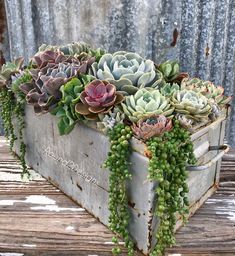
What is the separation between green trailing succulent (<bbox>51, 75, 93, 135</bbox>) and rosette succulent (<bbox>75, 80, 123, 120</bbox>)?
2 centimetres

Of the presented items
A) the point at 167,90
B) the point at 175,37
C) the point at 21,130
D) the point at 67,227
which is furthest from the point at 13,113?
the point at 175,37

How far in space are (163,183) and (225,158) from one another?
570 mm

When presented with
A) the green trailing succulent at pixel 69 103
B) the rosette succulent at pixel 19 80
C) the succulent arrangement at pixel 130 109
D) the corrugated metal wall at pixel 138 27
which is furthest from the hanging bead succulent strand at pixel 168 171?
the corrugated metal wall at pixel 138 27

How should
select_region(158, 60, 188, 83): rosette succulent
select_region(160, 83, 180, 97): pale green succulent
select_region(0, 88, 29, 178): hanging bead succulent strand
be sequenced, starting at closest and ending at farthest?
select_region(160, 83, 180, 97): pale green succulent, select_region(158, 60, 188, 83): rosette succulent, select_region(0, 88, 29, 178): hanging bead succulent strand

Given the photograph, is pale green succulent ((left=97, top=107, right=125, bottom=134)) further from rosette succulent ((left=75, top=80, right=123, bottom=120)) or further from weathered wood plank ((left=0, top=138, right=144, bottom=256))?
weathered wood plank ((left=0, top=138, right=144, bottom=256))

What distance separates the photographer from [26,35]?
149 centimetres

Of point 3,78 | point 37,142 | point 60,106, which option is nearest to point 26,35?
point 3,78

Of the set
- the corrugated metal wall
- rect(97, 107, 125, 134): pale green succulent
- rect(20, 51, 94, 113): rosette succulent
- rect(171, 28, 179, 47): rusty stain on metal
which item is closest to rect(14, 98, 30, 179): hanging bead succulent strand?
rect(20, 51, 94, 113): rosette succulent

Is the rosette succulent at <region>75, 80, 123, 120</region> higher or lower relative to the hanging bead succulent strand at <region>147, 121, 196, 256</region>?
higher

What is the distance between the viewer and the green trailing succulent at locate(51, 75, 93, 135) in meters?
0.88

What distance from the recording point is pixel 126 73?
2.92 ft

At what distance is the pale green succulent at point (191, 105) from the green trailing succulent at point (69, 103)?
216 mm

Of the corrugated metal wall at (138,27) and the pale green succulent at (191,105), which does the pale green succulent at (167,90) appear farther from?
the corrugated metal wall at (138,27)

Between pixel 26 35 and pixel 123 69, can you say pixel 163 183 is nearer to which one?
pixel 123 69
